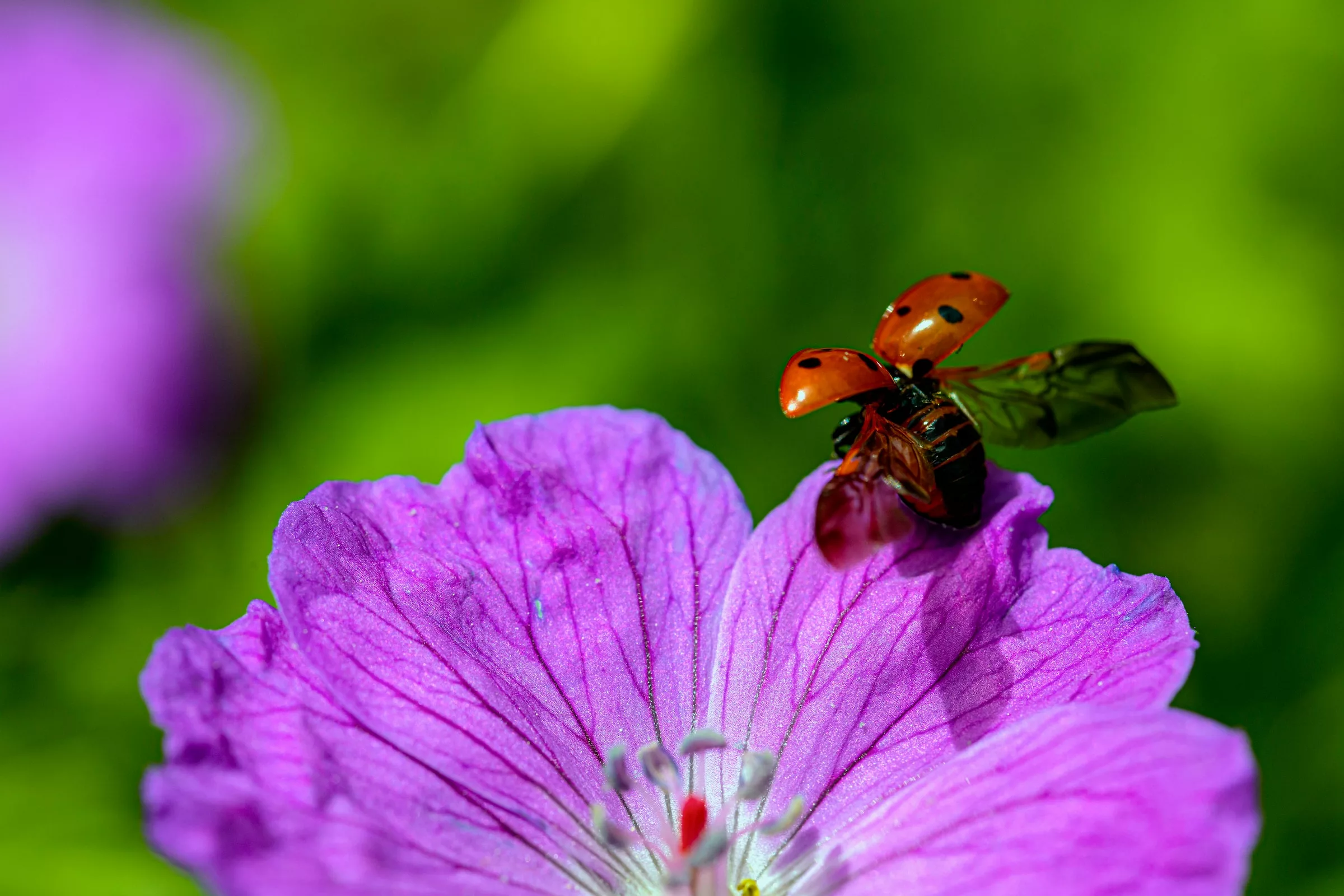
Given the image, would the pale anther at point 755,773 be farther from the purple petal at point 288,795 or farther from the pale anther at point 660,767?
the purple petal at point 288,795

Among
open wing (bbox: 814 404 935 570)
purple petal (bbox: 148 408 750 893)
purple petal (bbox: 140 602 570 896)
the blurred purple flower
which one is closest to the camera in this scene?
purple petal (bbox: 140 602 570 896)

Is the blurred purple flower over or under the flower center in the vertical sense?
over

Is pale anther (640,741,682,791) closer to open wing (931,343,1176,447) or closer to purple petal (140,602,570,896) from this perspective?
purple petal (140,602,570,896)

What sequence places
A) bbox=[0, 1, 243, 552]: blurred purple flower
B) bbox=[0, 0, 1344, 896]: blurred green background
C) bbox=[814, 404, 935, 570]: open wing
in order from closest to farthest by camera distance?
bbox=[814, 404, 935, 570]: open wing → bbox=[0, 0, 1344, 896]: blurred green background → bbox=[0, 1, 243, 552]: blurred purple flower

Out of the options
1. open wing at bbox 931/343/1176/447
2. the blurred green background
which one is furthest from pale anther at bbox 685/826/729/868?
the blurred green background

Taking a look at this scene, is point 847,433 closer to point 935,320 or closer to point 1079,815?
point 935,320

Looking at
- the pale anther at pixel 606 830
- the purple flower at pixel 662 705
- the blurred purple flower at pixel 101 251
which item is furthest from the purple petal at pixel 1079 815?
the blurred purple flower at pixel 101 251

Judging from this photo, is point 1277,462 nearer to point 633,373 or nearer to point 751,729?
point 633,373

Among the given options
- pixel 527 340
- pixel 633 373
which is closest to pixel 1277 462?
pixel 633 373

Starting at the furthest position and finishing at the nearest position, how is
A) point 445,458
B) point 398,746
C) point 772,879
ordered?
1. point 445,458
2. point 772,879
3. point 398,746
